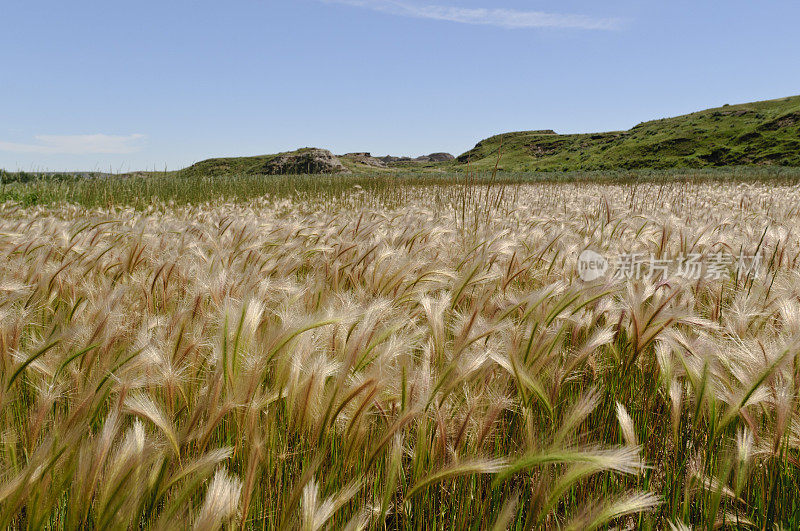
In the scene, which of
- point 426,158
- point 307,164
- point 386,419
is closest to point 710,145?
point 307,164

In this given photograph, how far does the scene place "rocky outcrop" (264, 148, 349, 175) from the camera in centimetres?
5341

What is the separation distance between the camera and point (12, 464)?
3.48 ft

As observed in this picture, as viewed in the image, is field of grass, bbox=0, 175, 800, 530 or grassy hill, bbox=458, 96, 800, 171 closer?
field of grass, bbox=0, 175, 800, 530

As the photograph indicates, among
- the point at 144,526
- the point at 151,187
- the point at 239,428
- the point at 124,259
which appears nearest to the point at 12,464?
the point at 144,526

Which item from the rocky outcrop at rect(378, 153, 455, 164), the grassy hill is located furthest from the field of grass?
the rocky outcrop at rect(378, 153, 455, 164)

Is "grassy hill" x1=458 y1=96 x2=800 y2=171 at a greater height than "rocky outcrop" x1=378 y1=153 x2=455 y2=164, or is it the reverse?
"rocky outcrop" x1=378 y1=153 x2=455 y2=164

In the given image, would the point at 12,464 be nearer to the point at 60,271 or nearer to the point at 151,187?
the point at 60,271

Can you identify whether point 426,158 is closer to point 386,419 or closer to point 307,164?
point 307,164

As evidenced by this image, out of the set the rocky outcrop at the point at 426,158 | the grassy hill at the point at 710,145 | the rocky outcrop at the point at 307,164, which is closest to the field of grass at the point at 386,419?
the grassy hill at the point at 710,145

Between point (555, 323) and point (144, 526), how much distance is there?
4.76ft

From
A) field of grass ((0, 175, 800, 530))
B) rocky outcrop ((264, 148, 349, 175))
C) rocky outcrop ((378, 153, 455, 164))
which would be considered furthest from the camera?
rocky outcrop ((378, 153, 455, 164))

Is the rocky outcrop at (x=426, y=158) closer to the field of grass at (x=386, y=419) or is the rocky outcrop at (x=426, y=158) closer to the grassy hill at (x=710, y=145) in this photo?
the grassy hill at (x=710, y=145)

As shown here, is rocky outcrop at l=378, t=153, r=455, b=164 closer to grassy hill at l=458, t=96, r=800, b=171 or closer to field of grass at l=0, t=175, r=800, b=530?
grassy hill at l=458, t=96, r=800, b=171

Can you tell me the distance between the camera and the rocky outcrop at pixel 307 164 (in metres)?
53.4
